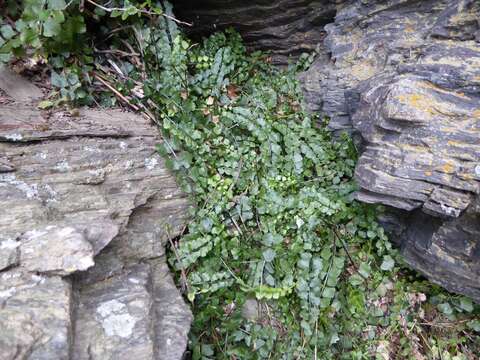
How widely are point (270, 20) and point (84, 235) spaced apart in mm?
2802

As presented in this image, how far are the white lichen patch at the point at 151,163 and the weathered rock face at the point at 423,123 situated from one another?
1.53m

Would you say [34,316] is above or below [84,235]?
below

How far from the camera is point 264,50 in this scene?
159 inches

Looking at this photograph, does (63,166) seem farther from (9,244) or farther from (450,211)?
(450,211)

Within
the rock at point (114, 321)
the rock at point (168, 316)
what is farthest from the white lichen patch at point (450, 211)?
the rock at point (114, 321)

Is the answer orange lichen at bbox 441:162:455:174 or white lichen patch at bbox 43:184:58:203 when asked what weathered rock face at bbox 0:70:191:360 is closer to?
white lichen patch at bbox 43:184:58:203

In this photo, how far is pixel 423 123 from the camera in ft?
8.02

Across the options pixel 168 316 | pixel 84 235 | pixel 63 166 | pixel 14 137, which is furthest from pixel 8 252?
pixel 168 316

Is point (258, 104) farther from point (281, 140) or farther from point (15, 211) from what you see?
point (15, 211)

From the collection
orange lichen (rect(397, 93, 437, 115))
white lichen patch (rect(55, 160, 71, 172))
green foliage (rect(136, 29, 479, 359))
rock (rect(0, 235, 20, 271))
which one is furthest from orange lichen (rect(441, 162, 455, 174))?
rock (rect(0, 235, 20, 271))

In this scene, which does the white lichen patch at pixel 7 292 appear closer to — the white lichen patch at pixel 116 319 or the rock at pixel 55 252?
the rock at pixel 55 252

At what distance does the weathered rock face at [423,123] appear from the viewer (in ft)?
7.76

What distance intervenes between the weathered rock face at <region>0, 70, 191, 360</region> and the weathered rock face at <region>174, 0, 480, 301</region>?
1561 mm

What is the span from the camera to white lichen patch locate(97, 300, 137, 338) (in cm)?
206
